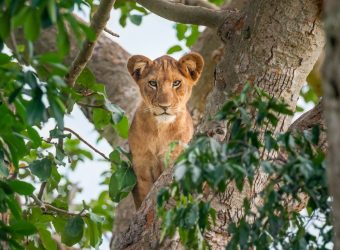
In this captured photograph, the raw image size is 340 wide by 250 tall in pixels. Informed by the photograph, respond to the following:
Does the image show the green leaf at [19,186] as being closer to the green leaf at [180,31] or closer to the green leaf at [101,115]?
the green leaf at [101,115]

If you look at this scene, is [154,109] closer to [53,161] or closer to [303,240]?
[53,161]

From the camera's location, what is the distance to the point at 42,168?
481 centimetres

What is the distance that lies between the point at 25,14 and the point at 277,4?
2052 millimetres

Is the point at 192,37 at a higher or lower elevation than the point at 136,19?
lower

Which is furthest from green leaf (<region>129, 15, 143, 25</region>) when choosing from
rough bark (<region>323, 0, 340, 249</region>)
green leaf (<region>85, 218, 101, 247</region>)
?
rough bark (<region>323, 0, 340, 249</region>)

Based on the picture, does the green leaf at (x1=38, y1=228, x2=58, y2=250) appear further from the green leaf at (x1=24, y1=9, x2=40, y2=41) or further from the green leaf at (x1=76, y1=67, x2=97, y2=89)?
the green leaf at (x1=24, y1=9, x2=40, y2=41)

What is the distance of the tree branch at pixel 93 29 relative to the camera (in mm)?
4621

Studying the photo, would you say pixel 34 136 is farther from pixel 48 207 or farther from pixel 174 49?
pixel 174 49

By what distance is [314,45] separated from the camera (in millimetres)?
4480

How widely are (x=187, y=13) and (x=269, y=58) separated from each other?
0.86 meters

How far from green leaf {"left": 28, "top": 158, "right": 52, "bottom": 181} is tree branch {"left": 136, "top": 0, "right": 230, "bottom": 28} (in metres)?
1.19

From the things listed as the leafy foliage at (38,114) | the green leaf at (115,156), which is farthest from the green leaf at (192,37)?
the green leaf at (115,156)


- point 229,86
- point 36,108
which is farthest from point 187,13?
point 36,108

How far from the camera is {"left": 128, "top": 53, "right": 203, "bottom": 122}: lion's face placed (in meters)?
6.56
